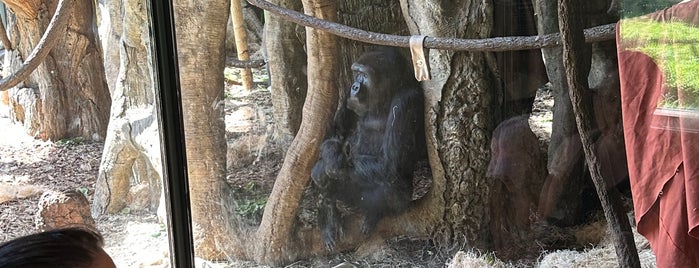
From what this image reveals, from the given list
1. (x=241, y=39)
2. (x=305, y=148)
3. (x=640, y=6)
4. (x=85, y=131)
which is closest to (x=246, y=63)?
(x=241, y=39)

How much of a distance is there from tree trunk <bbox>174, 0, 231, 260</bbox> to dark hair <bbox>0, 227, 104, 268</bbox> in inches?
39.4

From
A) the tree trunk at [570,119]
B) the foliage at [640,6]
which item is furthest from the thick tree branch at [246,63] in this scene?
the foliage at [640,6]

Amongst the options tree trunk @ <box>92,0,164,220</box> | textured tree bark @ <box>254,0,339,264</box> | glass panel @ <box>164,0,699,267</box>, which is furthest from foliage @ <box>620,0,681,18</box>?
tree trunk @ <box>92,0,164,220</box>

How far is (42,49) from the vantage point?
1.88 metres

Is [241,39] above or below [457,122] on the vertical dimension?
above

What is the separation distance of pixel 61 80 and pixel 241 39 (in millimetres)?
713

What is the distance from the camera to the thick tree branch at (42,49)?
1.85 meters

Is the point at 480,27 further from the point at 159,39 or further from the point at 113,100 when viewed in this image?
the point at 113,100

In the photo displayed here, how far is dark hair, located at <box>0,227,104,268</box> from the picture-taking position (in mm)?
776

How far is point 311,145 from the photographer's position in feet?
6.03

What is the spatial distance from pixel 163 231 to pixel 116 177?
431mm

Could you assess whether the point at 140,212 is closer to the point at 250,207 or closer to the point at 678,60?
the point at 250,207

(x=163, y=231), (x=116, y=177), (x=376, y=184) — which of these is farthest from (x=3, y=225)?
(x=376, y=184)

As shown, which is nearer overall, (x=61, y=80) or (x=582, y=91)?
→ (x=582, y=91)
